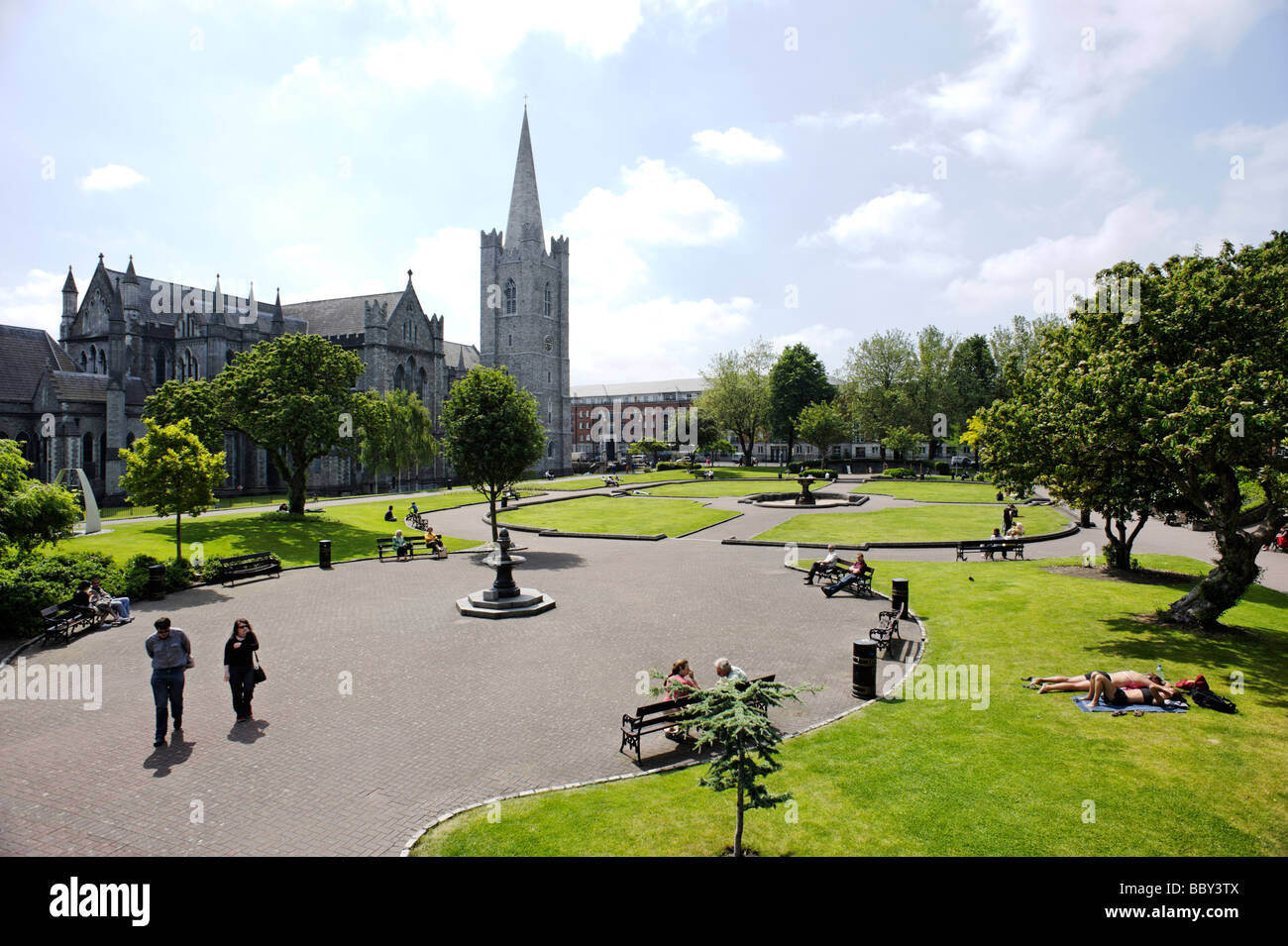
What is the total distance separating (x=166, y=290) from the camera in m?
60.6

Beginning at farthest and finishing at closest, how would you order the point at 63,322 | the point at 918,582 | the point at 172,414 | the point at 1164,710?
the point at 63,322 → the point at 172,414 → the point at 918,582 → the point at 1164,710

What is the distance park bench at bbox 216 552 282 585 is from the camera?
64.2 feet

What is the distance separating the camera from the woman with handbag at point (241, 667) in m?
9.49

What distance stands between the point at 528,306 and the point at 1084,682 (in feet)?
246

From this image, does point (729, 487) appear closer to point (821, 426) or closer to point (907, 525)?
point (821, 426)

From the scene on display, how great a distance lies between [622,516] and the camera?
114 feet

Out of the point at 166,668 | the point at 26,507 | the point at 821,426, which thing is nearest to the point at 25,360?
the point at 26,507

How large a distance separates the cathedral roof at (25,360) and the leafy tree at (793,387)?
223ft

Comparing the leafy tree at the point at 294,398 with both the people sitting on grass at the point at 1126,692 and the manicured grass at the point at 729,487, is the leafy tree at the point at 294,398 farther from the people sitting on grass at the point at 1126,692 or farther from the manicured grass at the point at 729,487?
the people sitting on grass at the point at 1126,692

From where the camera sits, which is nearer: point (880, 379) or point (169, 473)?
point (169, 473)
